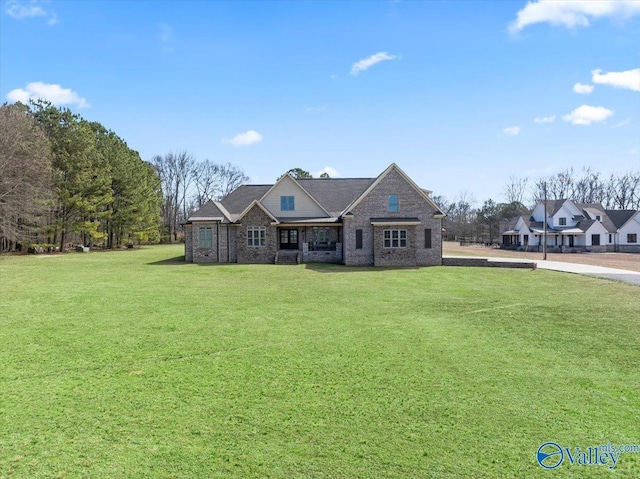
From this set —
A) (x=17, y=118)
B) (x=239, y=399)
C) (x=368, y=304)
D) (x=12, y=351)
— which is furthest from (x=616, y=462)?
(x=17, y=118)

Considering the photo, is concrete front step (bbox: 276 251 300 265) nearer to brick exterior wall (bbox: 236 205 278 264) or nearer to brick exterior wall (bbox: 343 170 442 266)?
brick exterior wall (bbox: 236 205 278 264)

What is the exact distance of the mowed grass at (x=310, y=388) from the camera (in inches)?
165

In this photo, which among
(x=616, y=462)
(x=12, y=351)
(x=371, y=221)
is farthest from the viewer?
(x=371, y=221)

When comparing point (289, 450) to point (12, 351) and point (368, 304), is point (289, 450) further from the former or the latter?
point (368, 304)

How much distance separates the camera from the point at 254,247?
28188mm

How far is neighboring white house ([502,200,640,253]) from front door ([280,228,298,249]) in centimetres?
3368

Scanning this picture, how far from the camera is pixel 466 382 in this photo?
6227 millimetres

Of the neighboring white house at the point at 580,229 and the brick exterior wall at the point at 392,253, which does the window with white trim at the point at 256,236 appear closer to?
the brick exterior wall at the point at 392,253

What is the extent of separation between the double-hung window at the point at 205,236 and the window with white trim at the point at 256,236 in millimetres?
3055

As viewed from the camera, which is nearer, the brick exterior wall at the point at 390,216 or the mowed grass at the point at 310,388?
the mowed grass at the point at 310,388

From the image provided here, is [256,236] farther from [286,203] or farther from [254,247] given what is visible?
[286,203]

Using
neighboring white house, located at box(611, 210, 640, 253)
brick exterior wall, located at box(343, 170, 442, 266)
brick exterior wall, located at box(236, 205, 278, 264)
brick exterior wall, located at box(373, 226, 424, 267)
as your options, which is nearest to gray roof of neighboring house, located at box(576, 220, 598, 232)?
neighboring white house, located at box(611, 210, 640, 253)

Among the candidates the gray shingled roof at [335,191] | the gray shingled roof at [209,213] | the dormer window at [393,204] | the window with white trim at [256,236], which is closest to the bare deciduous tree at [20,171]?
the gray shingled roof at [209,213]

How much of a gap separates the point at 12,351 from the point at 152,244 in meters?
59.6
